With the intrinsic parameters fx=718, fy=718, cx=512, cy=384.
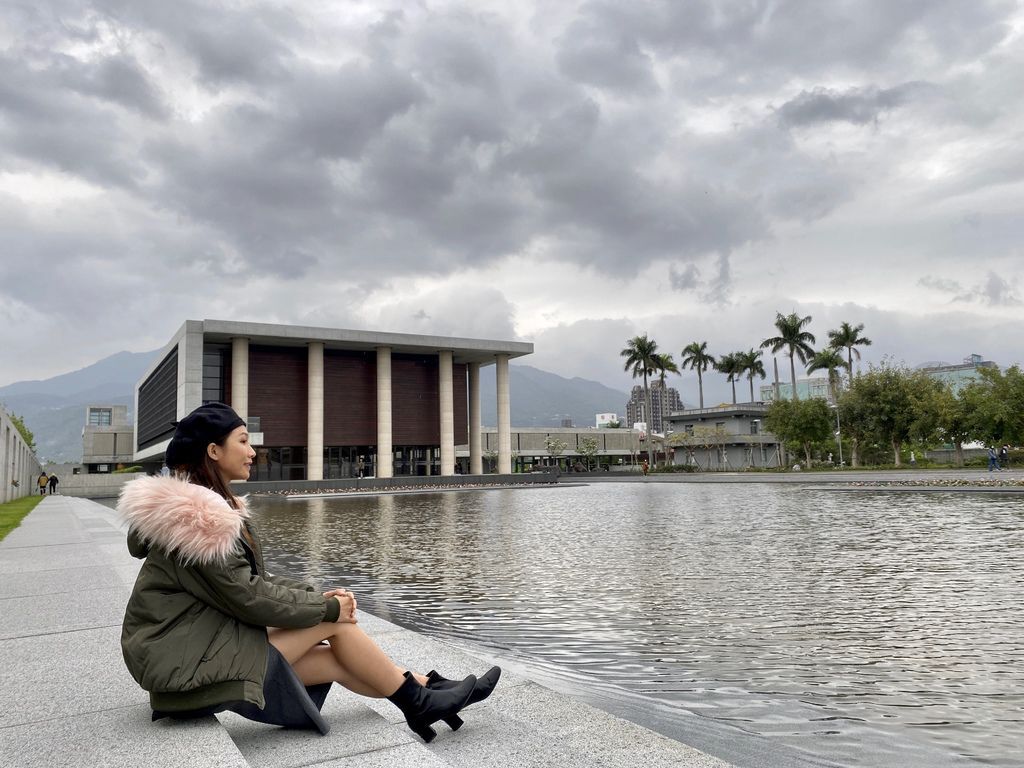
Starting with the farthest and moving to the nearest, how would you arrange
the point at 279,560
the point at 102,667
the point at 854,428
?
1. the point at 854,428
2. the point at 279,560
3. the point at 102,667

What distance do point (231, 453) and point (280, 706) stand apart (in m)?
1.23

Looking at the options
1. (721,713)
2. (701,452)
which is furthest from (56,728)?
(701,452)

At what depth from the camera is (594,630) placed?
250 inches

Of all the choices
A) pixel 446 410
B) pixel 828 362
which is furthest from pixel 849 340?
pixel 446 410

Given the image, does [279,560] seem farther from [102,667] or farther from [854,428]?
[854,428]

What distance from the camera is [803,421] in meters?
68.4

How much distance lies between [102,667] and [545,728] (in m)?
3.15

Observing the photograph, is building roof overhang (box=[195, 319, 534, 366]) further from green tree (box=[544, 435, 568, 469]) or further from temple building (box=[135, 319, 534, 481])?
green tree (box=[544, 435, 568, 469])

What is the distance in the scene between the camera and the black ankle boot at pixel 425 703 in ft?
11.3

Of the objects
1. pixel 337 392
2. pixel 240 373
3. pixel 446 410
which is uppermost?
pixel 240 373

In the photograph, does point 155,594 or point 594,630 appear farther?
point 594,630

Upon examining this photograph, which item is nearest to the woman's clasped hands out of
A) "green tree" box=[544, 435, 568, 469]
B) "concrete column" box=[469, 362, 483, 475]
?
"concrete column" box=[469, 362, 483, 475]

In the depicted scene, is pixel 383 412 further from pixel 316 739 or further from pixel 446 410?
pixel 316 739

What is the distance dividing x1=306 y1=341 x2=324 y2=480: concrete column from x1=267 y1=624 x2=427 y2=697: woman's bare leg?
55374mm
